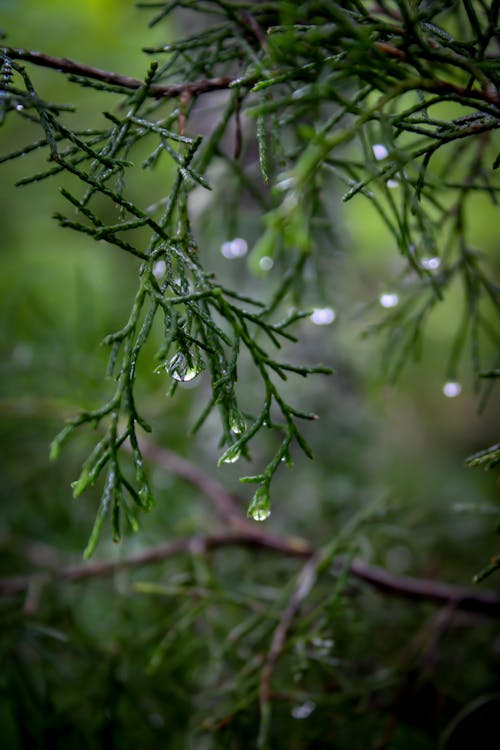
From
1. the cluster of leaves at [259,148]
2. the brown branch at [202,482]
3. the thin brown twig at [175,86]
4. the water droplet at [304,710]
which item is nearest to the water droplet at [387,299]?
the cluster of leaves at [259,148]

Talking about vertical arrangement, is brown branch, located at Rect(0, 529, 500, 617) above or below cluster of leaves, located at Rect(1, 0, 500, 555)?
→ below

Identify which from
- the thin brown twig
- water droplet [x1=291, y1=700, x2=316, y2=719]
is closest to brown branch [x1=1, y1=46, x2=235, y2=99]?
the thin brown twig

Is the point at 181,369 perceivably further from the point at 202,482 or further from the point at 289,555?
the point at 202,482

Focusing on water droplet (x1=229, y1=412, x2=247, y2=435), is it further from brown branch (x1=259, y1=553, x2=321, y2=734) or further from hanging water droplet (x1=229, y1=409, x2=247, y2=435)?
brown branch (x1=259, y1=553, x2=321, y2=734)

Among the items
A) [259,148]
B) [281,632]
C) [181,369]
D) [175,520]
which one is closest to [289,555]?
[281,632]

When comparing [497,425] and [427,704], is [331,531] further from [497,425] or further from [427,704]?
[497,425]

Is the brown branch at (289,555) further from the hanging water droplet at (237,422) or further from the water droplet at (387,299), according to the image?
the hanging water droplet at (237,422)
